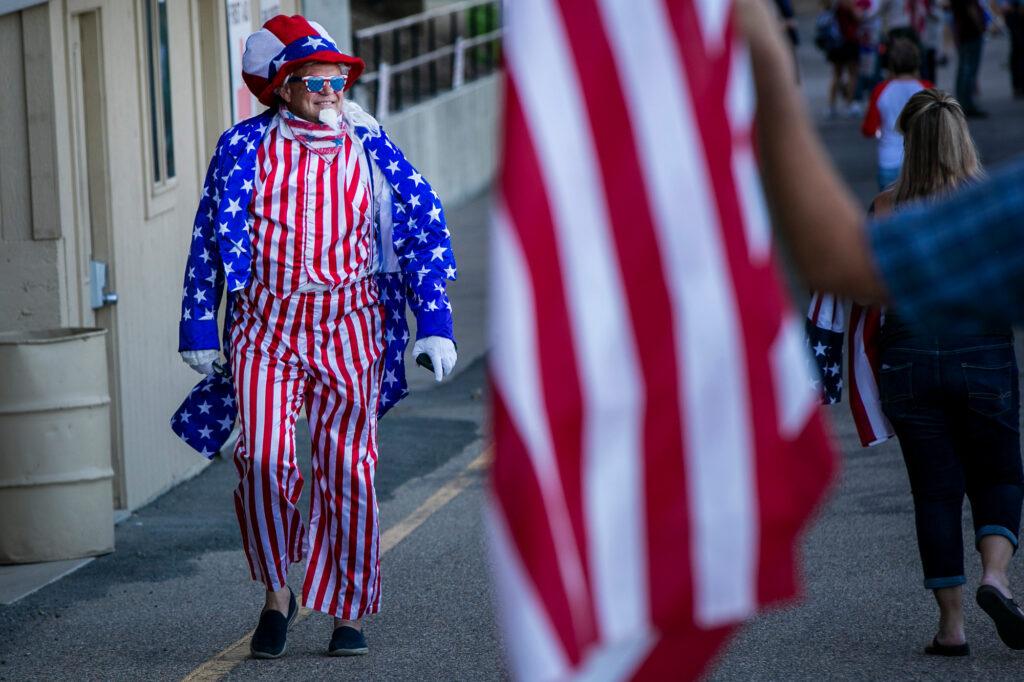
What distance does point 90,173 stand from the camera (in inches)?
300

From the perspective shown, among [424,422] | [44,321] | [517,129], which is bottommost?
[424,422]

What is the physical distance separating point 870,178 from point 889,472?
12.3 meters

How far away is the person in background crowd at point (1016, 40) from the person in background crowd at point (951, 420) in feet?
69.9

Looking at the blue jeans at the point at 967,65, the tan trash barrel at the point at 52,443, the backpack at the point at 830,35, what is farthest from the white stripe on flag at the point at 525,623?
the backpack at the point at 830,35

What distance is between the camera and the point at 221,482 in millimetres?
8812

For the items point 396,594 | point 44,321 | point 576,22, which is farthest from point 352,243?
point 576,22

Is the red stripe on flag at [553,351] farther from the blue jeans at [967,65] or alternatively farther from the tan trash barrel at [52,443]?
the blue jeans at [967,65]

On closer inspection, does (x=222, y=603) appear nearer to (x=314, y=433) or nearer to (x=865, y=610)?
(x=314, y=433)

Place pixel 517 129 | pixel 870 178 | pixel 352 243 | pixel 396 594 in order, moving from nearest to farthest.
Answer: pixel 517 129 → pixel 352 243 → pixel 396 594 → pixel 870 178

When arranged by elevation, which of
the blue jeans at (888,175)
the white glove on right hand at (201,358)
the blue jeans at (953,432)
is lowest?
the blue jeans at (953,432)

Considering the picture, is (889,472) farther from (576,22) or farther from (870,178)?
(870,178)

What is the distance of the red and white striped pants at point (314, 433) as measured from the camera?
580cm

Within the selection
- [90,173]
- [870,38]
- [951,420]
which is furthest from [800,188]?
[870,38]

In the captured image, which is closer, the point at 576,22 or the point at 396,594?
the point at 576,22
